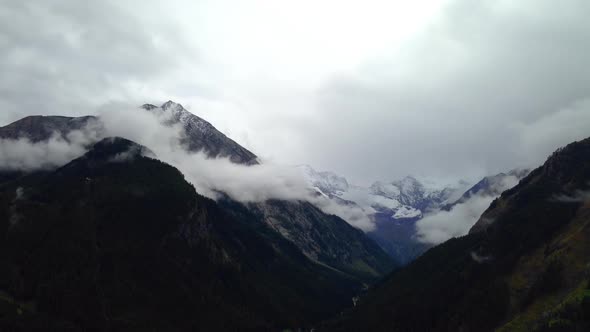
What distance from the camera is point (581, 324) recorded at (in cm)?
17475

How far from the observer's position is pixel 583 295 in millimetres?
193250

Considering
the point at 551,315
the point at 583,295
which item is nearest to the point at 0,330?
the point at 551,315

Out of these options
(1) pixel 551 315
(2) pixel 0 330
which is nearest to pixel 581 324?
(1) pixel 551 315

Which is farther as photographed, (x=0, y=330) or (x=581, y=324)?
(x=0, y=330)

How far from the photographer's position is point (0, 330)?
655 ft

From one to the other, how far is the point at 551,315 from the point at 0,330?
239m

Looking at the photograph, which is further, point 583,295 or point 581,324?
point 583,295

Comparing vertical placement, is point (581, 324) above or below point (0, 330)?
below

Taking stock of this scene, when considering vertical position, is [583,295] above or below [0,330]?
below

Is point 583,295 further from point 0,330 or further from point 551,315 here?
point 0,330

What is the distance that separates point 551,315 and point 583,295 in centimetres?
1547

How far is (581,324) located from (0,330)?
240 metres

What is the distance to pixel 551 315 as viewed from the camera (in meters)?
196

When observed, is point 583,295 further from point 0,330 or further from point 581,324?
point 0,330
